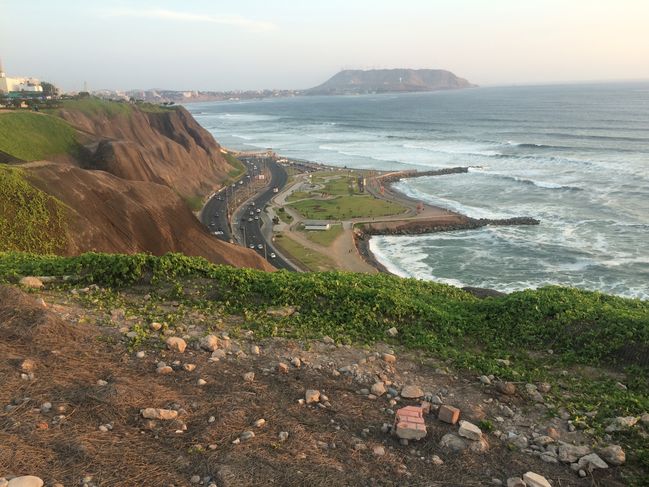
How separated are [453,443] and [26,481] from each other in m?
5.96

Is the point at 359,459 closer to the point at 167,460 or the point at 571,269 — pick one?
the point at 167,460

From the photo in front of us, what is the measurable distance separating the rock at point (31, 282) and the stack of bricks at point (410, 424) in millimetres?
10131

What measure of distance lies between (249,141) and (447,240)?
114m

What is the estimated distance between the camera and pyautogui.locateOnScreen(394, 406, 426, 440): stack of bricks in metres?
7.71

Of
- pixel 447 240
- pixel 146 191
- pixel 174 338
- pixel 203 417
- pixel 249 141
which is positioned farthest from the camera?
pixel 249 141

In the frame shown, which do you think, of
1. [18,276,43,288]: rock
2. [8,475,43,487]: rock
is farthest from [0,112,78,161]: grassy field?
[8,475,43,487]: rock

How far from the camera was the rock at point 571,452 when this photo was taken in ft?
24.5

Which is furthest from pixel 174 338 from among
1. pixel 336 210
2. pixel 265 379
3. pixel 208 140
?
pixel 208 140

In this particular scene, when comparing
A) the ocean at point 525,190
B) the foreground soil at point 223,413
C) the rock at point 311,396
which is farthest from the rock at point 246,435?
the ocean at point 525,190

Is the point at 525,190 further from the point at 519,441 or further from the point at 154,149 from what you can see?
the point at 519,441

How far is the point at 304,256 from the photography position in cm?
4953

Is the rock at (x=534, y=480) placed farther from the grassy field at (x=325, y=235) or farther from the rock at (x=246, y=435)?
the grassy field at (x=325, y=235)

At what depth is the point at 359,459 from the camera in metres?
7.23

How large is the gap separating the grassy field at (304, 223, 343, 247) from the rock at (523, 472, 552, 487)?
4644 cm
